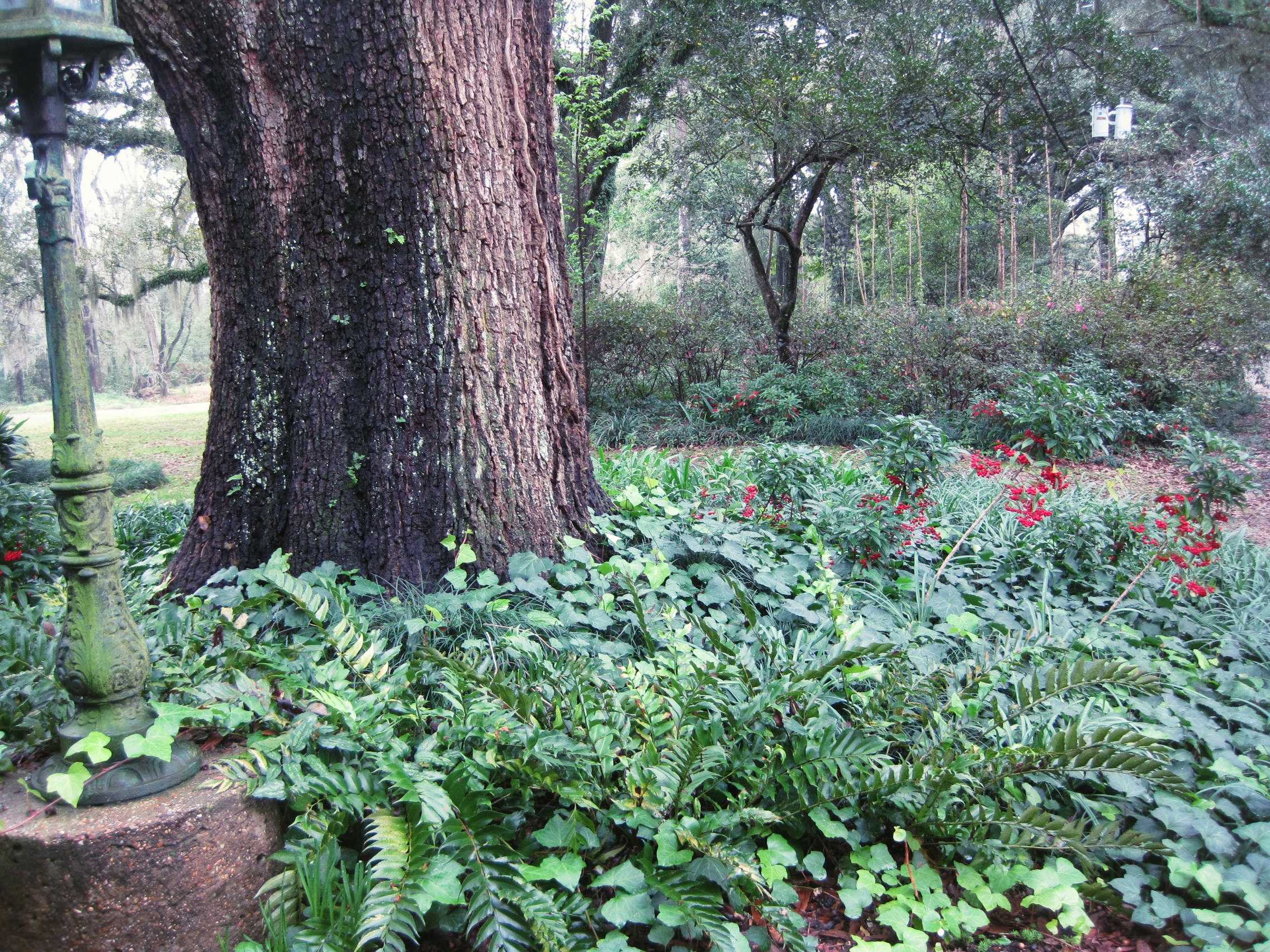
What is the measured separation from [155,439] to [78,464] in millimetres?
11695

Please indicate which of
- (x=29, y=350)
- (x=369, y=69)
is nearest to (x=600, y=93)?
(x=369, y=69)

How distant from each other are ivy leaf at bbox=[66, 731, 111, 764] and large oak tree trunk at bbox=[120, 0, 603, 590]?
108cm

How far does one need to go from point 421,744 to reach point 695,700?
2.36 feet

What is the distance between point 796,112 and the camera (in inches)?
306

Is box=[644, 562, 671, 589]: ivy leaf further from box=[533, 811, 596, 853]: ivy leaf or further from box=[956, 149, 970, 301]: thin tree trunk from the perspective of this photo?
box=[956, 149, 970, 301]: thin tree trunk

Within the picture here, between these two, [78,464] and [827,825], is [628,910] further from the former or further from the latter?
[78,464]

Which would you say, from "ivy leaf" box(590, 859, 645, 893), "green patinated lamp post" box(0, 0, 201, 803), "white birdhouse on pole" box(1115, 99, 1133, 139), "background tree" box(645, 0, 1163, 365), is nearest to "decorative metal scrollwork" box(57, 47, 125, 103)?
"green patinated lamp post" box(0, 0, 201, 803)

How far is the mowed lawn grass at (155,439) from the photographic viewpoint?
7.49 m

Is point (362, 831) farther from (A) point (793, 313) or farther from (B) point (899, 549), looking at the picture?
(A) point (793, 313)

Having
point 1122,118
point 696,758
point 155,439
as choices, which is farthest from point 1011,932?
point 155,439

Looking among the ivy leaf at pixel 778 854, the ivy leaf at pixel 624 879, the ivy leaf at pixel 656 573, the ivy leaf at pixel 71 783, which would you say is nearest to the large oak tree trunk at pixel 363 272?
the ivy leaf at pixel 656 573

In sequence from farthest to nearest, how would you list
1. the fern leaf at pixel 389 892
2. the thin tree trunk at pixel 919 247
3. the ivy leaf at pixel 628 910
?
the thin tree trunk at pixel 919 247 → the ivy leaf at pixel 628 910 → the fern leaf at pixel 389 892

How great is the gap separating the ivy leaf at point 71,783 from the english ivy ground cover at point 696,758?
195 mm

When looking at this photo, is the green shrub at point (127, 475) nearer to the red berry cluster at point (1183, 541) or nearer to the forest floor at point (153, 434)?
the forest floor at point (153, 434)
